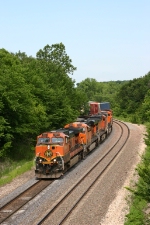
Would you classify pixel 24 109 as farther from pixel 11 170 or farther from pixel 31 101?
pixel 11 170

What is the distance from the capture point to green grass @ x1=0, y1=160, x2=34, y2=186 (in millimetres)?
25362

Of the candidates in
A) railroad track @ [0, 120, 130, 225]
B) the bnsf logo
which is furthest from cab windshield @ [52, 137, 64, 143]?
railroad track @ [0, 120, 130, 225]

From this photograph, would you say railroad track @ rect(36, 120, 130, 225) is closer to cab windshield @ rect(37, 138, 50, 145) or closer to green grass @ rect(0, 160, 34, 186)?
cab windshield @ rect(37, 138, 50, 145)

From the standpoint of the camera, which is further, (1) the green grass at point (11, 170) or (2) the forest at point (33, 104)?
(2) the forest at point (33, 104)

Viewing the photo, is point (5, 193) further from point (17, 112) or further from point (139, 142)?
point (139, 142)

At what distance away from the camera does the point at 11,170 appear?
29.2 meters

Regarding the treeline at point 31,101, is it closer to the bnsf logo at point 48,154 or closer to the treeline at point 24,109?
the treeline at point 24,109

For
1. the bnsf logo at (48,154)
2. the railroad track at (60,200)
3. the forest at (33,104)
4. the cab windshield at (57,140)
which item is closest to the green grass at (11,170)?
the forest at (33,104)

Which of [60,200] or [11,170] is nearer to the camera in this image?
[60,200]

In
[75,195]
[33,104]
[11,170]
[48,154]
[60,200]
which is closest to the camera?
[60,200]

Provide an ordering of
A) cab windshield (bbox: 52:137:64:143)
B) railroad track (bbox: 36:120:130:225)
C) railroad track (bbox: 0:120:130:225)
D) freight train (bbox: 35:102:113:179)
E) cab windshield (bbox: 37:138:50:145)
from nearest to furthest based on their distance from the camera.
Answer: railroad track (bbox: 36:120:130:225), railroad track (bbox: 0:120:130:225), freight train (bbox: 35:102:113:179), cab windshield (bbox: 52:137:64:143), cab windshield (bbox: 37:138:50:145)

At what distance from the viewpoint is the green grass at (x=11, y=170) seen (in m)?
25.4

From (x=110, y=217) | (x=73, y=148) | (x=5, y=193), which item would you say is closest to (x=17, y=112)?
(x=73, y=148)

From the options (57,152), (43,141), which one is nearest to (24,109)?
(43,141)
